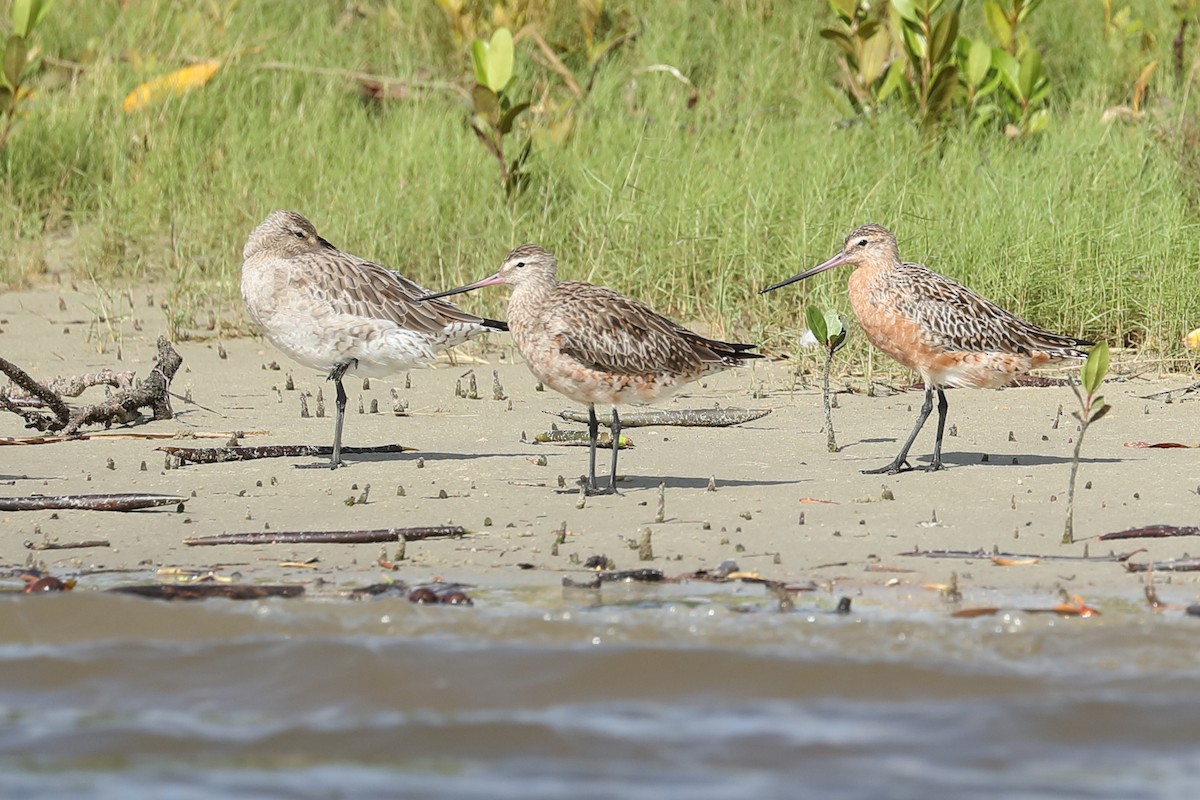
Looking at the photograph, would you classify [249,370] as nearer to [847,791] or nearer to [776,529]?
[776,529]

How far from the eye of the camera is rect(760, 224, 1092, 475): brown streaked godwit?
8914 millimetres

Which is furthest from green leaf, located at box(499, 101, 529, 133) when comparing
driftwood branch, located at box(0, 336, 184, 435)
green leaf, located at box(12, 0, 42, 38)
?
green leaf, located at box(12, 0, 42, 38)

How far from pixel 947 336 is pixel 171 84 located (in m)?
7.84

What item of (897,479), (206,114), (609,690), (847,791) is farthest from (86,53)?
(847,791)

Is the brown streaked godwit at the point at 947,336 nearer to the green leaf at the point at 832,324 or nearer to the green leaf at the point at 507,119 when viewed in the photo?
the green leaf at the point at 832,324

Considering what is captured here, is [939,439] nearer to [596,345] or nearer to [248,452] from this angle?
[596,345]

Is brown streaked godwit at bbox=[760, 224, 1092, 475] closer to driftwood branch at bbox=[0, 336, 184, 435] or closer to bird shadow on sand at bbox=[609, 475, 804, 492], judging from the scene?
bird shadow on sand at bbox=[609, 475, 804, 492]

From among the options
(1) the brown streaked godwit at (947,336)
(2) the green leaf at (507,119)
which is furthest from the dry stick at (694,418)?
(2) the green leaf at (507,119)

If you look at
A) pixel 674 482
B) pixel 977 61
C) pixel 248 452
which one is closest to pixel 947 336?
pixel 674 482

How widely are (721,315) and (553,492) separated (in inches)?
143

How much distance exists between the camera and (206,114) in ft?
46.3

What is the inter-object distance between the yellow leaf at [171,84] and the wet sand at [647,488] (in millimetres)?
3716

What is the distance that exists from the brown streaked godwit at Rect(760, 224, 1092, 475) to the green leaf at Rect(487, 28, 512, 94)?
3894mm

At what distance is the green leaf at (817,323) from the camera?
29.3 ft
